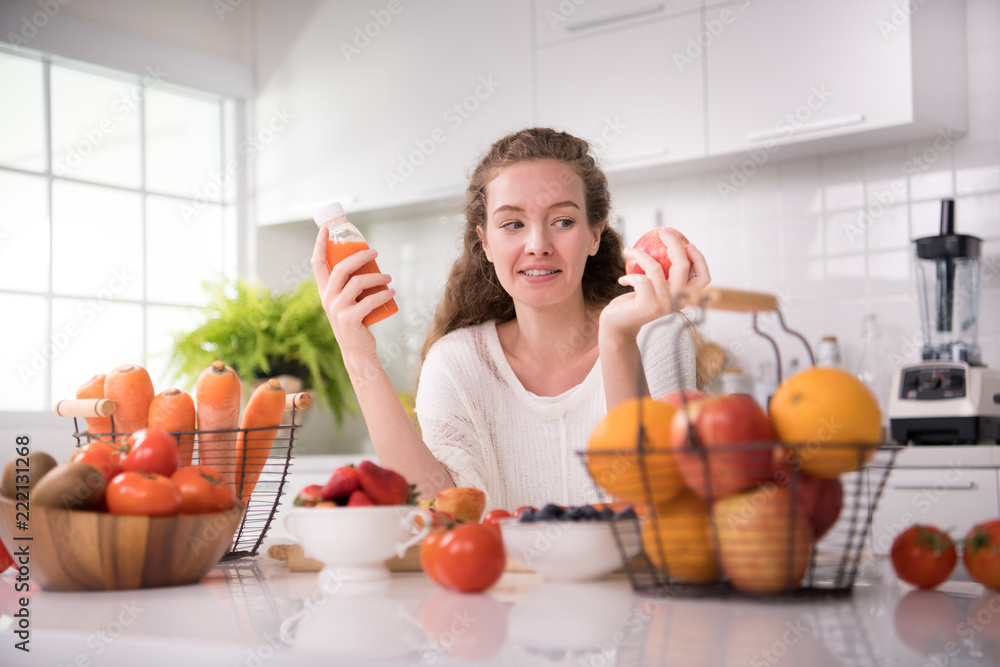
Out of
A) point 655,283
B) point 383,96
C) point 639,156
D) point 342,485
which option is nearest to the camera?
point 342,485

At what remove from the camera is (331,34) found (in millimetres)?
3500

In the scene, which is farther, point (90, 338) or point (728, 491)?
point (90, 338)

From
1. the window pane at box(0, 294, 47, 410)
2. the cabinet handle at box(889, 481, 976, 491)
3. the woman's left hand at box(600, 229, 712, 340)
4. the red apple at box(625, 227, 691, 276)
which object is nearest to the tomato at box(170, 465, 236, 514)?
the woman's left hand at box(600, 229, 712, 340)

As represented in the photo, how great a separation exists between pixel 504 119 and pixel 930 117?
4.39 feet

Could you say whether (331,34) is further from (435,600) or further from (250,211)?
(435,600)

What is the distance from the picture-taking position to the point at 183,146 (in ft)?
11.6

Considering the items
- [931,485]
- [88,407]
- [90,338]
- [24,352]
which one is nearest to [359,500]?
[88,407]

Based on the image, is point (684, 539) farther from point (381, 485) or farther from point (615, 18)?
point (615, 18)

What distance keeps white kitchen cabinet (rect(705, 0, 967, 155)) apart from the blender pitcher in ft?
1.03

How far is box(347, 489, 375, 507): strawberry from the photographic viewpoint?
0.81 m

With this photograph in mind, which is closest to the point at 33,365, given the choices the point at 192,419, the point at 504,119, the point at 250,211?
the point at 250,211

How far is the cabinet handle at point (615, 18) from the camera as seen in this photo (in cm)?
278

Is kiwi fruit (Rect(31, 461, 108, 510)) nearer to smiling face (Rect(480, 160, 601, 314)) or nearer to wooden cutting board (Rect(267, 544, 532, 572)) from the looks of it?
wooden cutting board (Rect(267, 544, 532, 572))

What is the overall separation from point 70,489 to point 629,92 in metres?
2.35
